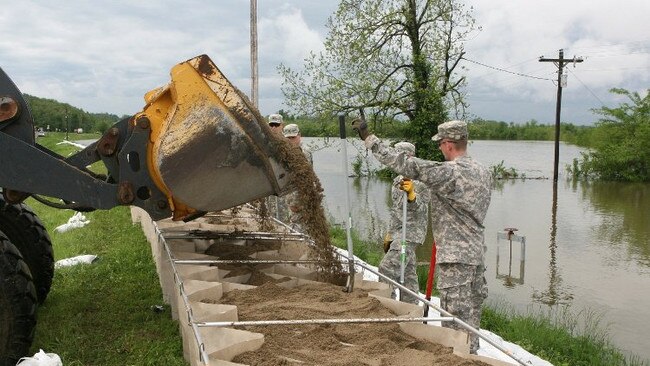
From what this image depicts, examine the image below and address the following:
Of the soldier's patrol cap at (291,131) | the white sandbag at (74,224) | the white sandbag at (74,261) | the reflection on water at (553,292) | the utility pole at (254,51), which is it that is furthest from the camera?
the utility pole at (254,51)

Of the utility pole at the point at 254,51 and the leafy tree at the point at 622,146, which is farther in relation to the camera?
the leafy tree at the point at 622,146

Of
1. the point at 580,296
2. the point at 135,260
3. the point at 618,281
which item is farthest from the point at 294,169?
the point at 618,281

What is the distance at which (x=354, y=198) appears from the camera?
25.6m

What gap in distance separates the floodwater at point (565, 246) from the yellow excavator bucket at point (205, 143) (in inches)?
51.9

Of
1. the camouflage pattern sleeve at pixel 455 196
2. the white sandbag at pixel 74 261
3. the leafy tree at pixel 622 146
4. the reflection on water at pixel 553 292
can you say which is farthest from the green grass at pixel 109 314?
the leafy tree at pixel 622 146

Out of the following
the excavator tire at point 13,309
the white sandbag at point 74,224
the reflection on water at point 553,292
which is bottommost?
the reflection on water at point 553,292

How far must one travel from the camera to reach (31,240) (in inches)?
246

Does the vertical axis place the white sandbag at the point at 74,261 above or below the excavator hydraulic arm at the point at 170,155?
below

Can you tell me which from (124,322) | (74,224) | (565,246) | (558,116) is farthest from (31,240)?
(558,116)

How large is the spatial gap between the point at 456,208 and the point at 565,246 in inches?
488

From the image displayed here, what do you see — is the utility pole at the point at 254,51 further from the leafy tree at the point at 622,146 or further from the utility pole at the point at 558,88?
the leafy tree at the point at 622,146

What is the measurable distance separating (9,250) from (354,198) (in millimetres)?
21466

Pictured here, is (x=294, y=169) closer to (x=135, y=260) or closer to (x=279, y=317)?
(x=279, y=317)

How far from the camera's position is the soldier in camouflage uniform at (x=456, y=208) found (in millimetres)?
5180
